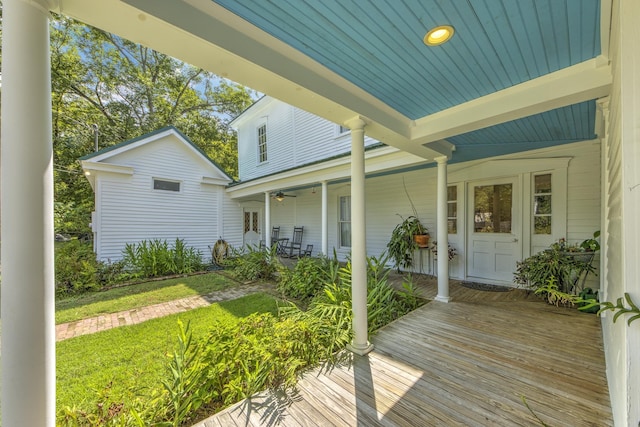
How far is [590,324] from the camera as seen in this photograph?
128 inches

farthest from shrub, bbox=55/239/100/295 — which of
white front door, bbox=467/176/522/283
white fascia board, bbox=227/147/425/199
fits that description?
white front door, bbox=467/176/522/283

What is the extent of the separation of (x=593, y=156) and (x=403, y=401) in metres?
4.91

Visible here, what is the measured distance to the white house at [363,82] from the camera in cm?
115

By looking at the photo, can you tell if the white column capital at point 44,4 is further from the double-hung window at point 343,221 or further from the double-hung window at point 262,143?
the double-hung window at point 262,143

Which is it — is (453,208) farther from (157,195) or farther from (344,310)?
(157,195)

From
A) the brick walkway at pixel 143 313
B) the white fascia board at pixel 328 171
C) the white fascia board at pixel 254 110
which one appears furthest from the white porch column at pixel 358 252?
the white fascia board at pixel 254 110

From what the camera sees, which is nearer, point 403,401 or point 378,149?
point 403,401

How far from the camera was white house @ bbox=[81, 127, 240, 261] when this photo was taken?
7.00 meters

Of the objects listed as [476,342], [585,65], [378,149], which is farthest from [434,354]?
[378,149]

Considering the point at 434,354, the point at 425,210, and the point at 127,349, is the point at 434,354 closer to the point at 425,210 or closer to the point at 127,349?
the point at 127,349

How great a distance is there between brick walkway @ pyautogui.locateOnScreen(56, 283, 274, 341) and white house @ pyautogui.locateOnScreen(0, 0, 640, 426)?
3134 millimetres

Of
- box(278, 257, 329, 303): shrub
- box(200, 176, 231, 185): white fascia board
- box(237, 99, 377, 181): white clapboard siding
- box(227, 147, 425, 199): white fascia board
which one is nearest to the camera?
box(227, 147, 425, 199): white fascia board

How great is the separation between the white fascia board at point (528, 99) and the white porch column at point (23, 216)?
3238 mm

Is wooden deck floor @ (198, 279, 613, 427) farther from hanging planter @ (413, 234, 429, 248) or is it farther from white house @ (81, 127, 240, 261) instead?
white house @ (81, 127, 240, 261)
